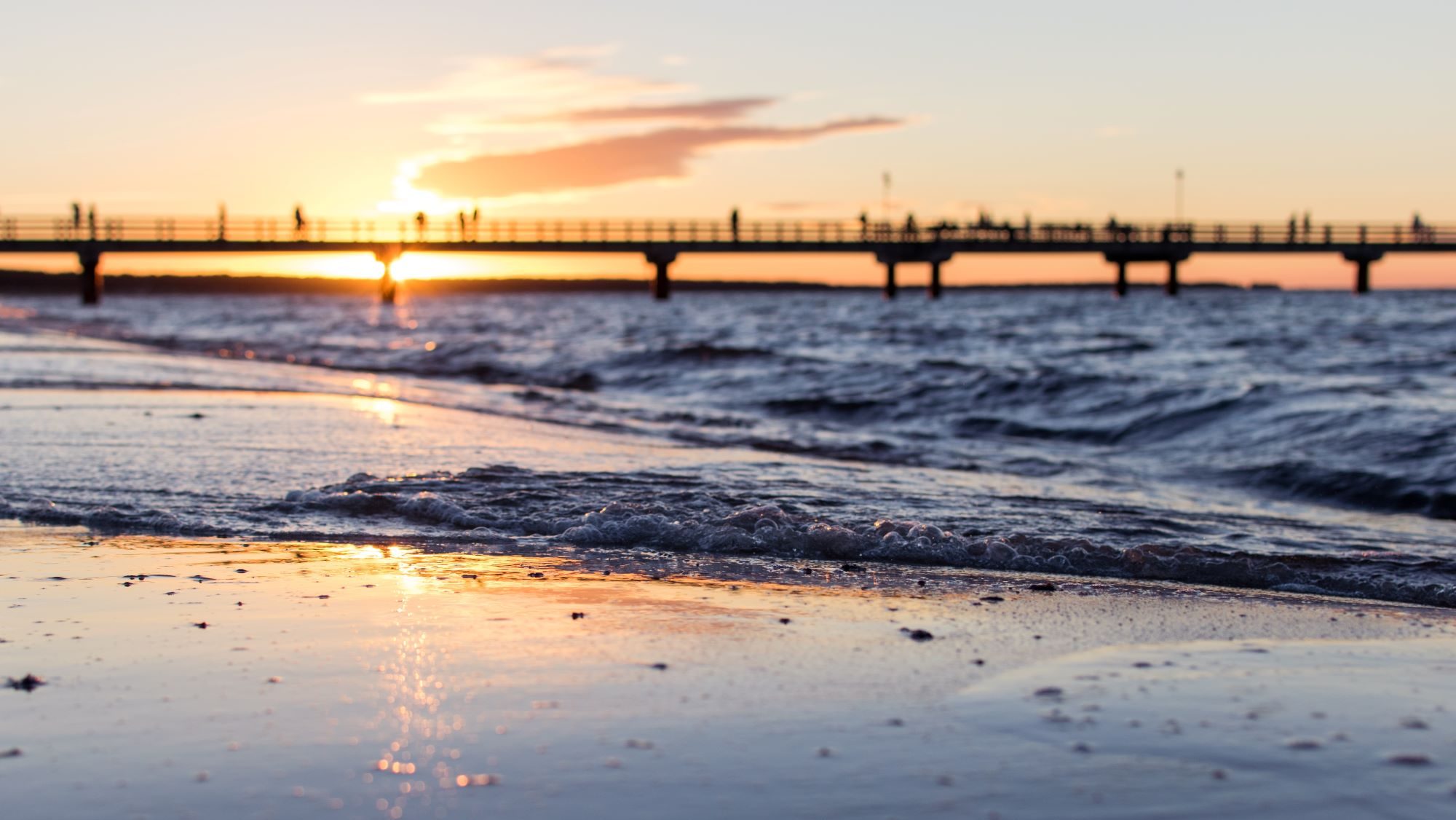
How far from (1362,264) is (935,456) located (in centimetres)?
6643

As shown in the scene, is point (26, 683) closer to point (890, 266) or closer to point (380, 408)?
point (380, 408)

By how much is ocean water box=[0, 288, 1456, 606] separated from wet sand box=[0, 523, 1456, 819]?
0.89m

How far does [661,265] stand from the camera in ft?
191

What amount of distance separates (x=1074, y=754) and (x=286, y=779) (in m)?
1.64

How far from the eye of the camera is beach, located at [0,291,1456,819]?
264 centimetres

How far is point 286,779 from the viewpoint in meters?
2.63

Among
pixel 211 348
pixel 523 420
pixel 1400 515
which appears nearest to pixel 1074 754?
pixel 1400 515

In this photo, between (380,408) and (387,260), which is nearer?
(380,408)

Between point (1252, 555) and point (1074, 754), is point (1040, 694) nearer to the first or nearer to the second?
point (1074, 754)

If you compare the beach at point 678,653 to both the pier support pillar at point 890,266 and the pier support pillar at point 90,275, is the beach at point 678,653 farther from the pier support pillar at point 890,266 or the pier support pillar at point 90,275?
the pier support pillar at point 890,266

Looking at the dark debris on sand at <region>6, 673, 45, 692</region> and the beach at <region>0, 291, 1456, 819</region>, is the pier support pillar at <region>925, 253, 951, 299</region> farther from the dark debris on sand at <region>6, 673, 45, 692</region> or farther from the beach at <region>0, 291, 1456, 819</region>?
the dark debris on sand at <region>6, 673, 45, 692</region>

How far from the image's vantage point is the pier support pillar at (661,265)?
55.0 m

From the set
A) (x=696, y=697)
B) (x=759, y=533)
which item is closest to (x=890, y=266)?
(x=759, y=533)

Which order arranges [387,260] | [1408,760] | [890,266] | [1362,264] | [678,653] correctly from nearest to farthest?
[1408,760] < [678,653] < [387,260] < [890,266] < [1362,264]
